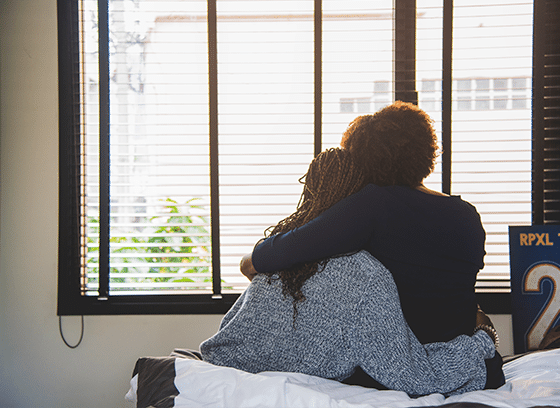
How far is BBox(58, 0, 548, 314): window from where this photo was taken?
204 centimetres

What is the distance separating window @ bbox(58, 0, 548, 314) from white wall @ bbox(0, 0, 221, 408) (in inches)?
3.3

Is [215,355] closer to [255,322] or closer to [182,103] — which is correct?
[255,322]

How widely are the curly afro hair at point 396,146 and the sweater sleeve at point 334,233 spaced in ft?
0.40

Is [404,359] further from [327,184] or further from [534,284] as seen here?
[534,284]

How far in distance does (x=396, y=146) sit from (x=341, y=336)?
1.95 feet

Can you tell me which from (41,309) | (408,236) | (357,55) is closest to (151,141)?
(41,309)

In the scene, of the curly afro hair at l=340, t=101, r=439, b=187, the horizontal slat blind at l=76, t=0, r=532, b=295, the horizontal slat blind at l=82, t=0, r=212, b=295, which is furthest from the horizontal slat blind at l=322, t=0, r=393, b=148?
the curly afro hair at l=340, t=101, r=439, b=187

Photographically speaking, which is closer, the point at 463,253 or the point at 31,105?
the point at 463,253

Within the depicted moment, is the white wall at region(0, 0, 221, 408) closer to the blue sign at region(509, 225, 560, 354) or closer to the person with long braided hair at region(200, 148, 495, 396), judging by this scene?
the person with long braided hair at region(200, 148, 495, 396)

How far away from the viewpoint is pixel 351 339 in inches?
42.9

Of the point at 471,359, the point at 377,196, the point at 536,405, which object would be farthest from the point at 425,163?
the point at 536,405

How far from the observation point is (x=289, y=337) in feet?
3.76

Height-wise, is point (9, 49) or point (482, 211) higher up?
point (9, 49)

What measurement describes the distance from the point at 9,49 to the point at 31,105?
296mm
